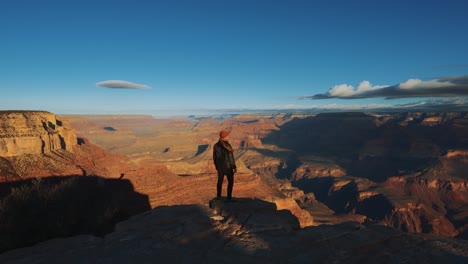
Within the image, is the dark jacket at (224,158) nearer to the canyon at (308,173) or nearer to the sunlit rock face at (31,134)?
the canyon at (308,173)

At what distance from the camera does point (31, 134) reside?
4866 cm

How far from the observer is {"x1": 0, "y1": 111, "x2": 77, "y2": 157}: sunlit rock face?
44688 mm

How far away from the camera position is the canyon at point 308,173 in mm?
39812

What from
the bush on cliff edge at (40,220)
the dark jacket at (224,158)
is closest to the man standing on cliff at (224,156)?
the dark jacket at (224,158)

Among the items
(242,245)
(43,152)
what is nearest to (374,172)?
(43,152)

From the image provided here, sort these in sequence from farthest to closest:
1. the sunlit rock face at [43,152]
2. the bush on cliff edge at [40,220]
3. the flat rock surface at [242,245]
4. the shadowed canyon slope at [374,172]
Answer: the shadowed canyon slope at [374,172], the sunlit rock face at [43,152], the bush on cliff edge at [40,220], the flat rock surface at [242,245]

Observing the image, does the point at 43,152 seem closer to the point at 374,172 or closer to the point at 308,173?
the point at 308,173

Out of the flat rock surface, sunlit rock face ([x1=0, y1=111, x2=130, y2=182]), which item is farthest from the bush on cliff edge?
sunlit rock face ([x1=0, y1=111, x2=130, y2=182])

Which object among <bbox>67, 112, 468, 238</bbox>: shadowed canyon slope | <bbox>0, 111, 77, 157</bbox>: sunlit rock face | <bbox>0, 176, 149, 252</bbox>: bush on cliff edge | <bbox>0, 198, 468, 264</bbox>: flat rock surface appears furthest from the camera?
<bbox>67, 112, 468, 238</bbox>: shadowed canyon slope

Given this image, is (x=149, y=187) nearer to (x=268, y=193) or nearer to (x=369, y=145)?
(x=268, y=193)

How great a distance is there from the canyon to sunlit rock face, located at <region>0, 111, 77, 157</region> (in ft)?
0.61

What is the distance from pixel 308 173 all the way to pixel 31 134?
113150 millimetres

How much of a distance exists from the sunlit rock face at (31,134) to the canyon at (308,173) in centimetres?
18

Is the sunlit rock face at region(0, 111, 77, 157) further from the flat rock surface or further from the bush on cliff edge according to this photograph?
the flat rock surface
